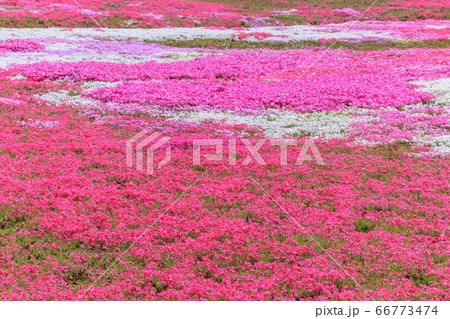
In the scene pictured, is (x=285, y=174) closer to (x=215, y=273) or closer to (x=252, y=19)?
(x=215, y=273)

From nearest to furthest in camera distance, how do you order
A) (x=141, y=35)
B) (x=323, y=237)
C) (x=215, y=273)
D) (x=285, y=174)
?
(x=215, y=273) < (x=323, y=237) < (x=285, y=174) < (x=141, y=35)

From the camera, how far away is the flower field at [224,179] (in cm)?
1034

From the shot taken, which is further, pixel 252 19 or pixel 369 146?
pixel 252 19

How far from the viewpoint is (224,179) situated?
15.6m

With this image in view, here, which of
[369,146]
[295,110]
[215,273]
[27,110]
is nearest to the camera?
[215,273]

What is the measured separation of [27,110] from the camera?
21734 mm

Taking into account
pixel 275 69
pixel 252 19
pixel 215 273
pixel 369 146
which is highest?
pixel 252 19

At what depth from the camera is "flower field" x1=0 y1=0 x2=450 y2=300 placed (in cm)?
1034
